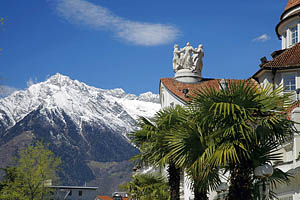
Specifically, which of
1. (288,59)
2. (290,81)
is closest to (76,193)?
(288,59)

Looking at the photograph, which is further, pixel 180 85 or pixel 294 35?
pixel 180 85

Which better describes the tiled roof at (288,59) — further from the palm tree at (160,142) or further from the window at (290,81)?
the palm tree at (160,142)

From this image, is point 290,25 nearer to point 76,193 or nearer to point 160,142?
point 160,142

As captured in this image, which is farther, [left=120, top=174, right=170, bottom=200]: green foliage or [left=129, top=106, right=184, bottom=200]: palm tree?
[left=120, top=174, right=170, bottom=200]: green foliage

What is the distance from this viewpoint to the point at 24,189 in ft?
158

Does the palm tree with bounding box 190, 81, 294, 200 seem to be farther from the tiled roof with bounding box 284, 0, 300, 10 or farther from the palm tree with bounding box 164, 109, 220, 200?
the tiled roof with bounding box 284, 0, 300, 10

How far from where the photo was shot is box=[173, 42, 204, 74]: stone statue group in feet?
185

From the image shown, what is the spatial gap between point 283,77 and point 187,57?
19.2m

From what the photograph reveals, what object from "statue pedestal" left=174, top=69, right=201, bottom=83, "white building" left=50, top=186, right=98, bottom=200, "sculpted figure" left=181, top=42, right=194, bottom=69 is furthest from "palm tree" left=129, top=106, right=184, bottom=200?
"white building" left=50, top=186, right=98, bottom=200

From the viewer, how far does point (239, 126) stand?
1598cm

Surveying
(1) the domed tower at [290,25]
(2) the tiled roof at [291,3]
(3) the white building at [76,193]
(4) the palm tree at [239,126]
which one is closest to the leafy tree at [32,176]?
(1) the domed tower at [290,25]

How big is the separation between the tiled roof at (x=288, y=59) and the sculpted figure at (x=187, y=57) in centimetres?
1579

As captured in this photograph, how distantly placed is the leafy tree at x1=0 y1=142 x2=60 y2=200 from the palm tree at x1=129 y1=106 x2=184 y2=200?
25.2m

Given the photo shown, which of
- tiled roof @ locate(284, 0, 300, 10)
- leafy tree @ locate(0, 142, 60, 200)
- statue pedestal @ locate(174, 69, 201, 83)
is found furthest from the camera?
A: statue pedestal @ locate(174, 69, 201, 83)
